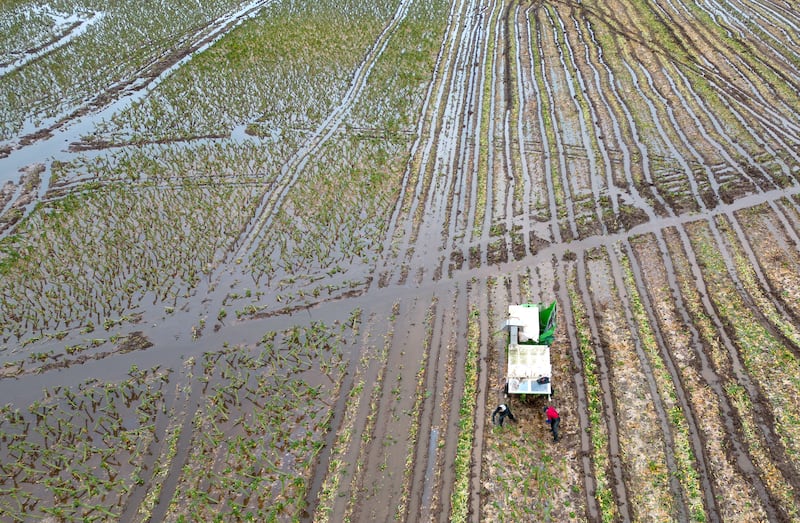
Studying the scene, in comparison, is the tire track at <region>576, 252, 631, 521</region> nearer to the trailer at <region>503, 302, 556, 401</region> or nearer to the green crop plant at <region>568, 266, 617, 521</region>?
the green crop plant at <region>568, 266, 617, 521</region>

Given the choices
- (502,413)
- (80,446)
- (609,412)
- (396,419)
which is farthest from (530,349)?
(80,446)

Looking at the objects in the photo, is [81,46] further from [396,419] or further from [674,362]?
[674,362]

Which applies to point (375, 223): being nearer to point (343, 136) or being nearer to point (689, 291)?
point (343, 136)

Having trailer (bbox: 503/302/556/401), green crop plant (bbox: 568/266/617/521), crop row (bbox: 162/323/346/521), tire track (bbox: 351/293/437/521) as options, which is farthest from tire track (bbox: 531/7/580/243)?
crop row (bbox: 162/323/346/521)

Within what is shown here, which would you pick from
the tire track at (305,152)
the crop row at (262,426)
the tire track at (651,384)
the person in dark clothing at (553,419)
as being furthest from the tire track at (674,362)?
the tire track at (305,152)

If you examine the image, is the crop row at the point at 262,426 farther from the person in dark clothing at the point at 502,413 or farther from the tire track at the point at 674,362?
the tire track at the point at 674,362
